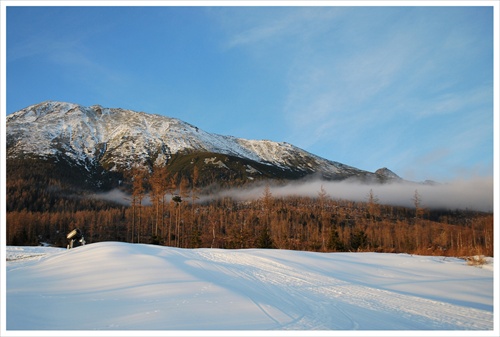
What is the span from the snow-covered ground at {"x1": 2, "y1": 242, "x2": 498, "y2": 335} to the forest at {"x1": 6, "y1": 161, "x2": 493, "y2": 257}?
29.8 feet

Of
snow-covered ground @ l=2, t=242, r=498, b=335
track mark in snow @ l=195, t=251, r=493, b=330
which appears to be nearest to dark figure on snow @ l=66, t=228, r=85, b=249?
snow-covered ground @ l=2, t=242, r=498, b=335

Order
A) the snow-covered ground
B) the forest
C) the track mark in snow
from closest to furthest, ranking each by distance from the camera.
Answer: the snow-covered ground, the track mark in snow, the forest

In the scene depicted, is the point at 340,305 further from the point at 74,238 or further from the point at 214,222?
the point at 214,222

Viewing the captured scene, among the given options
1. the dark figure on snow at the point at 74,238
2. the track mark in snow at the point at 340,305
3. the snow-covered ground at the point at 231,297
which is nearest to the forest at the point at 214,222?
the snow-covered ground at the point at 231,297

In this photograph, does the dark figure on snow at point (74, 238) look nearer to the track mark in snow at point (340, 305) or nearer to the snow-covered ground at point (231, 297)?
the snow-covered ground at point (231, 297)

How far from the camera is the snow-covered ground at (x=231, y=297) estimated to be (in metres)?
8.12

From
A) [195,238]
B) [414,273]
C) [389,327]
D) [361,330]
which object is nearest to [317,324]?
[361,330]

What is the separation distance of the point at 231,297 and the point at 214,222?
95327 millimetres

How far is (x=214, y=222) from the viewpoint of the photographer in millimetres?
103875

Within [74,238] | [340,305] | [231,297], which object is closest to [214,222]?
[74,238]

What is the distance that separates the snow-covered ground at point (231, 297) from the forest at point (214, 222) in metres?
9.10

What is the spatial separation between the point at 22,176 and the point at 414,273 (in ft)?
723

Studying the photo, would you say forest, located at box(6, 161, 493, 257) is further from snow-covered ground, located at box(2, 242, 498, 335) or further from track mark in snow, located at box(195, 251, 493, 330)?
track mark in snow, located at box(195, 251, 493, 330)

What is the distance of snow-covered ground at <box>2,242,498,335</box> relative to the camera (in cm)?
812
